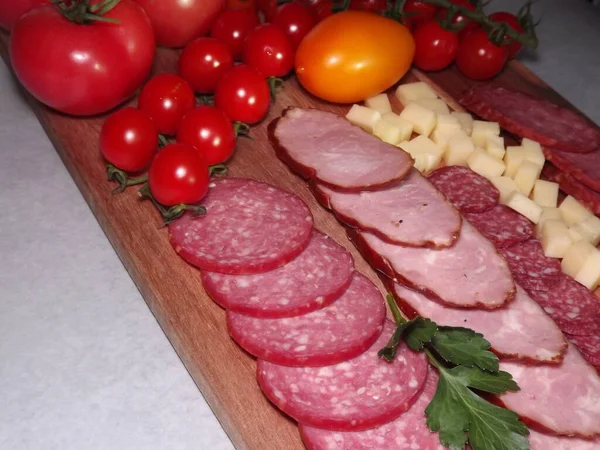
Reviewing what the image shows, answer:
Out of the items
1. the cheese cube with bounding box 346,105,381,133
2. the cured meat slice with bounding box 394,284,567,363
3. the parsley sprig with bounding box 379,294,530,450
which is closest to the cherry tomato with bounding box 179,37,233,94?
the cheese cube with bounding box 346,105,381,133

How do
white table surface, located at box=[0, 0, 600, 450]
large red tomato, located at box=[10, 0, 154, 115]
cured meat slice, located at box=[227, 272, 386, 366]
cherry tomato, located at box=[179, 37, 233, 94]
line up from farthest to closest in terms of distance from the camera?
cherry tomato, located at box=[179, 37, 233, 94] → large red tomato, located at box=[10, 0, 154, 115] → white table surface, located at box=[0, 0, 600, 450] → cured meat slice, located at box=[227, 272, 386, 366]

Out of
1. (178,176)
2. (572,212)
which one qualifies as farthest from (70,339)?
(572,212)

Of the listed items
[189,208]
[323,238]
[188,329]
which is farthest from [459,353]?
[189,208]

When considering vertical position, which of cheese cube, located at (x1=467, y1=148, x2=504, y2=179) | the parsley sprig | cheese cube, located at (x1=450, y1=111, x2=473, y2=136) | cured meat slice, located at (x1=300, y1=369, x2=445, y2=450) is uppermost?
cheese cube, located at (x1=450, y1=111, x2=473, y2=136)

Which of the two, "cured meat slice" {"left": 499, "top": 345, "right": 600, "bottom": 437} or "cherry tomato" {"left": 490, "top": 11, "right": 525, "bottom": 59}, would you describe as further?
"cherry tomato" {"left": 490, "top": 11, "right": 525, "bottom": 59}

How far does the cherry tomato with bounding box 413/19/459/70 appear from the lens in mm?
2361

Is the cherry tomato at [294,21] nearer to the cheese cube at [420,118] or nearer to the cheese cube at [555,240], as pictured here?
the cheese cube at [420,118]

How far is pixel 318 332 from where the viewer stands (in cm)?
157

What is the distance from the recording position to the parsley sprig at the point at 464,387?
55.2 inches

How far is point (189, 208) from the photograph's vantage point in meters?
1.79

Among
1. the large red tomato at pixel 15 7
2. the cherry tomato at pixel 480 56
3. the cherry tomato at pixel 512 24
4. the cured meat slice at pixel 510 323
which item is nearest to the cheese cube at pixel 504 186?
the cured meat slice at pixel 510 323

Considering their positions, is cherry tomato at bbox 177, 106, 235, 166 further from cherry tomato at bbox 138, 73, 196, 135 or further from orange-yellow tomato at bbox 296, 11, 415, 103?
orange-yellow tomato at bbox 296, 11, 415, 103

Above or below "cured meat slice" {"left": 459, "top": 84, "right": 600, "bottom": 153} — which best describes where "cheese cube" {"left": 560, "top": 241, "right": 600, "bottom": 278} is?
below

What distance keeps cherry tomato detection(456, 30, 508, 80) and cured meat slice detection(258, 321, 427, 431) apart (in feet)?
3.91
